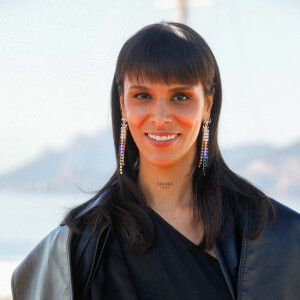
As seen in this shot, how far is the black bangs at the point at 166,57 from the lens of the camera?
198 centimetres

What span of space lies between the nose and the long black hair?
9cm

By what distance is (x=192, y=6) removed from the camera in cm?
452

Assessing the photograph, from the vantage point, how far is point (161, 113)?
6.59 feet

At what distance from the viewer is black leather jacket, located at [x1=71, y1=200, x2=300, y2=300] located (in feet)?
6.33

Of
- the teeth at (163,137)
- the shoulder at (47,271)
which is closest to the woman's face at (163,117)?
the teeth at (163,137)

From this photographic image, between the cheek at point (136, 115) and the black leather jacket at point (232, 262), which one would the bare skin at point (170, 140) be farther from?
the black leather jacket at point (232, 262)

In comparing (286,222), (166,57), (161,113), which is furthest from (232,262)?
(166,57)

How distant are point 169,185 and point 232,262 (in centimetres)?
42

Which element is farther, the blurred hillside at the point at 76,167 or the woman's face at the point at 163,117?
the blurred hillside at the point at 76,167

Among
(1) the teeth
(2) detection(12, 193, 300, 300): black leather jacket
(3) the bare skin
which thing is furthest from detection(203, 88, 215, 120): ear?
(2) detection(12, 193, 300, 300): black leather jacket

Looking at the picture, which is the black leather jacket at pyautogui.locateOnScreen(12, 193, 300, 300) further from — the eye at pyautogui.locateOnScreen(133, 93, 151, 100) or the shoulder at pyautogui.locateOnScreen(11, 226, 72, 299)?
the eye at pyautogui.locateOnScreen(133, 93, 151, 100)

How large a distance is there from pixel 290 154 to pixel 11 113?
4764 mm

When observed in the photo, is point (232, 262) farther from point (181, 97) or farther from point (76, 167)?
point (76, 167)

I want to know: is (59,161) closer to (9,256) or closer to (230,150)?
(9,256)
